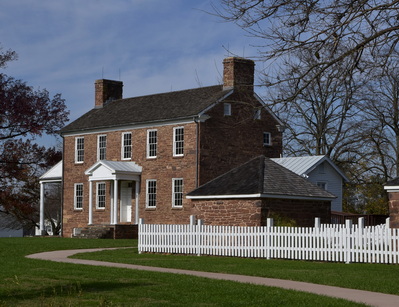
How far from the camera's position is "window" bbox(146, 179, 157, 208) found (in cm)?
3884

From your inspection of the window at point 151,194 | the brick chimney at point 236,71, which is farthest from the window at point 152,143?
the brick chimney at point 236,71

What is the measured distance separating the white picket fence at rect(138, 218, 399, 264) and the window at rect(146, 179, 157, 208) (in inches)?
512

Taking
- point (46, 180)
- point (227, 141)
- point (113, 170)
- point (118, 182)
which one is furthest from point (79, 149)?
point (227, 141)

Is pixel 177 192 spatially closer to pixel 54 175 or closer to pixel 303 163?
pixel 303 163

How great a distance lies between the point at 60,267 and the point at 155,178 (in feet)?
68.0

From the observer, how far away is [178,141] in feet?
124

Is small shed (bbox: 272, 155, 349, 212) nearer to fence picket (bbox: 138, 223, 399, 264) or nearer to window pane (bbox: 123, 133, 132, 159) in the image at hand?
window pane (bbox: 123, 133, 132, 159)

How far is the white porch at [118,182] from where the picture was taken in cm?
3869

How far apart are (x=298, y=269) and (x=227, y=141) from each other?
19589 millimetres

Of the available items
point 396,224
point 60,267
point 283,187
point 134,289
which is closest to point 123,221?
point 283,187

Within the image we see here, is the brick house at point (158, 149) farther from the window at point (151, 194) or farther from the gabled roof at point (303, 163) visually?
the gabled roof at point (303, 163)

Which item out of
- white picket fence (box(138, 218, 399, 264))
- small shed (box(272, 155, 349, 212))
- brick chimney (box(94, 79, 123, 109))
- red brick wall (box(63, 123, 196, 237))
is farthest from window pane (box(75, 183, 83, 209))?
white picket fence (box(138, 218, 399, 264))

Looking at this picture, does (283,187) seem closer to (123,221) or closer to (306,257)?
(306,257)

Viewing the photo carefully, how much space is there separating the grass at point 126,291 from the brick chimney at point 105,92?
1114 inches
